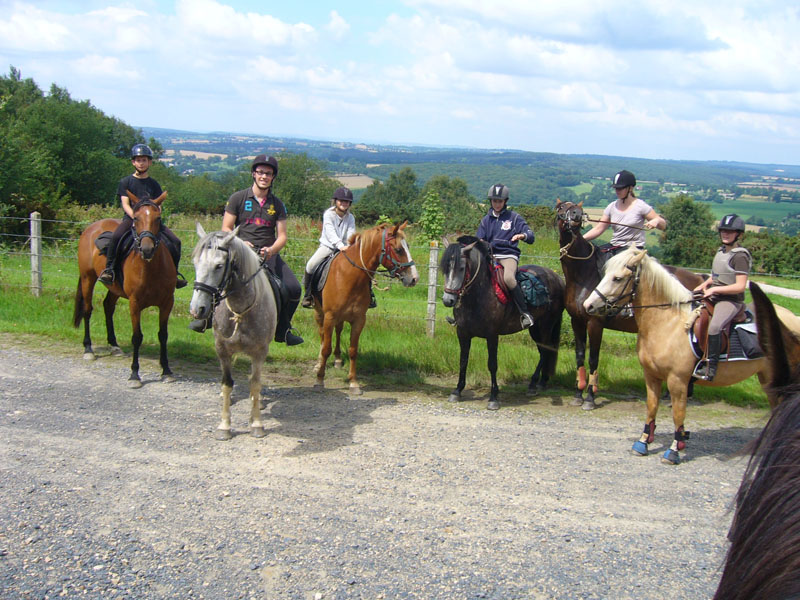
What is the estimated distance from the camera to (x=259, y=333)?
6559mm

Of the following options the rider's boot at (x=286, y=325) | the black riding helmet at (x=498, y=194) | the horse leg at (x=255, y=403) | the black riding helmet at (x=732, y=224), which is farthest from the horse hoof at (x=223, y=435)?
the black riding helmet at (x=732, y=224)

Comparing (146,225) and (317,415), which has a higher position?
(146,225)

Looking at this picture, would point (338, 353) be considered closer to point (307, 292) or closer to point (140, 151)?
point (307, 292)

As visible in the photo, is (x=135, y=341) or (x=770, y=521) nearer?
(x=770, y=521)

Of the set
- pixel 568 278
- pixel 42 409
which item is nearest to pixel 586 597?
pixel 568 278

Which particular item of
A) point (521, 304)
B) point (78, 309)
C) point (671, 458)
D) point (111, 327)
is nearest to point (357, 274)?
point (521, 304)

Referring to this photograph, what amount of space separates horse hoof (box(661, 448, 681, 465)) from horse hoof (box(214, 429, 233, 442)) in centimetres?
453

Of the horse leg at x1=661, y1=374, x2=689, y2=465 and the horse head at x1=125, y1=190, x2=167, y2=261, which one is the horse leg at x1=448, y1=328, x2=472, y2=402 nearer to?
the horse leg at x1=661, y1=374, x2=689, y2=465

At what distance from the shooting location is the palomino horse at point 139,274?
7945mm

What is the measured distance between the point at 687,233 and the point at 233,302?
44.3 m

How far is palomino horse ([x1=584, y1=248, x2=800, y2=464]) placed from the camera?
629cm

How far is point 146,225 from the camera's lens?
7891mm

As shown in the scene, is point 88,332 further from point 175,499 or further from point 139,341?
point 175,499

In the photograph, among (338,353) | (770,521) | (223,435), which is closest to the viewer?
(770,521)
